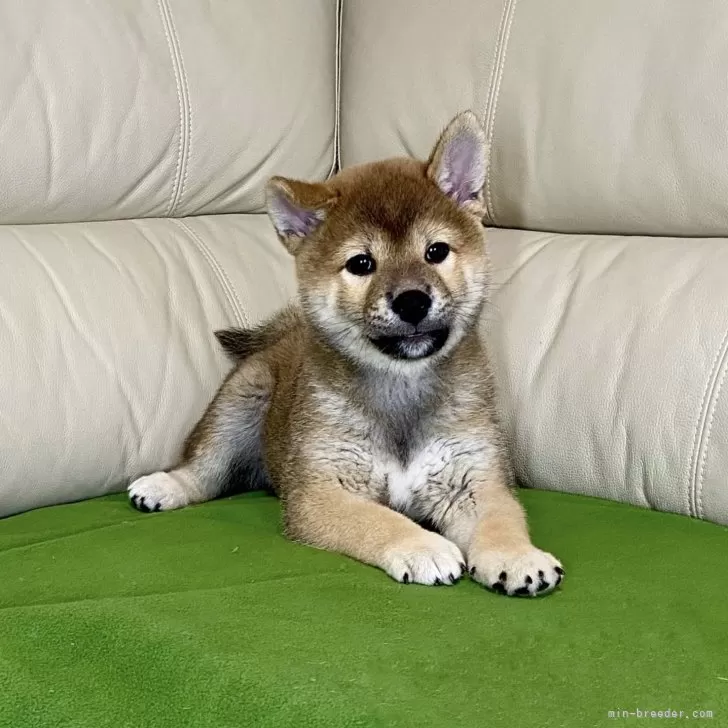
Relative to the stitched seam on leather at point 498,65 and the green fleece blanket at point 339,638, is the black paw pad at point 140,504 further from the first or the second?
the stitched seam on leather at point 498,65

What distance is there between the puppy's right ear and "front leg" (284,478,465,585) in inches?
18.0

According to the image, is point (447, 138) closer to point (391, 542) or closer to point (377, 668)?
point (391, 542)

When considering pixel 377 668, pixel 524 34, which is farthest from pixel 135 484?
pixel 524 34

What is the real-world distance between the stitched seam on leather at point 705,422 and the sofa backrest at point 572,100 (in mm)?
Answer: 277

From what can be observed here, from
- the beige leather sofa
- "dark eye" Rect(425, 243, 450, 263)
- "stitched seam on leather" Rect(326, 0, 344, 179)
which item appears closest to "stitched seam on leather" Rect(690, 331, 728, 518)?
the beige leather sofa

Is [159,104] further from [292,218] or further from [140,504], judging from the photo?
[140,504]

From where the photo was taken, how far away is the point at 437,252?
1.61 metres

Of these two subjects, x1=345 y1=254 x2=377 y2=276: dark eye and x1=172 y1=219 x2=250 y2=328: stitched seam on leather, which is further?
x1=172 y1=219 x2=250 y2=328: stitched seam on leather

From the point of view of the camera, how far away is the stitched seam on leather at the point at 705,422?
1.58 m

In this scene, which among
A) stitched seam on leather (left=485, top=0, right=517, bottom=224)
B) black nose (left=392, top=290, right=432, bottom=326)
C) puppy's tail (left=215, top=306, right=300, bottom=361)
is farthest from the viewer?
puppy's tail (left=215, top=306, right=300, bottom=361)

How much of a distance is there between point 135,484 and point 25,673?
81 centimetres

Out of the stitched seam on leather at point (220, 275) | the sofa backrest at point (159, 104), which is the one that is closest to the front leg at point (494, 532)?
the stitched seam on leather at point (220, 275)

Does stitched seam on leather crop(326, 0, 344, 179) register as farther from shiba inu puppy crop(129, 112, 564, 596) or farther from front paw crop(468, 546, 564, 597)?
front paw crop(468, 546, 564, 597)

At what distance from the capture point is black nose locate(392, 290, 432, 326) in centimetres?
149
